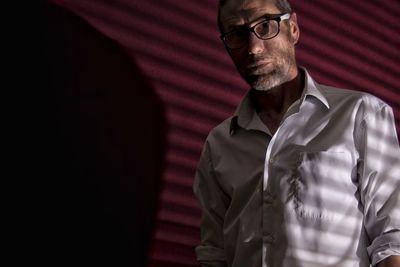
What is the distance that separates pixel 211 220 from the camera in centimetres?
142

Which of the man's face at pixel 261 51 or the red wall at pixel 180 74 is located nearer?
the man's face at pixel 261 51

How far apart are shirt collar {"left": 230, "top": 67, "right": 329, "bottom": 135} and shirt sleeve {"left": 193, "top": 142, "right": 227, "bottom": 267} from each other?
0.41 ft

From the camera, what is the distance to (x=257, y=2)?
1.34 m

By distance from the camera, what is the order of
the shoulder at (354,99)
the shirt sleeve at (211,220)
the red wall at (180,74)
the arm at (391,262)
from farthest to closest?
the red wall at (180,74), the shirt sleeve at (211,220), the shoulder at (354,99), the arm at (391,262)

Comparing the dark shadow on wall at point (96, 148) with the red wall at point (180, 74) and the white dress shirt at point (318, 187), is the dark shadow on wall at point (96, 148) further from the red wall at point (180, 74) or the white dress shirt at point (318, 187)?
the white dress shirt at point (318, 187)

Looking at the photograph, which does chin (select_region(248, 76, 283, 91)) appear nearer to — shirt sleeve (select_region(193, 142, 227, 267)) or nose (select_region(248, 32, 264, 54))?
nose (select_region(248, 32, 264, 54))

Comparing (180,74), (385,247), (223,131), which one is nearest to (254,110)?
(223,131)

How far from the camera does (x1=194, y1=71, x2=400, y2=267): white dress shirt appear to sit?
3.81ft

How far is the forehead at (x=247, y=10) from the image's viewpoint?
1327 mm

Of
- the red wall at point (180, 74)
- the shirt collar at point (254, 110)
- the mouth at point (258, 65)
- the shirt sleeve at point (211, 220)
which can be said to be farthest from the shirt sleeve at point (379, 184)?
the red wall at point (180, 74)

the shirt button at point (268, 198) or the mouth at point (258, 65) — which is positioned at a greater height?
the mouth at point (258, 65)

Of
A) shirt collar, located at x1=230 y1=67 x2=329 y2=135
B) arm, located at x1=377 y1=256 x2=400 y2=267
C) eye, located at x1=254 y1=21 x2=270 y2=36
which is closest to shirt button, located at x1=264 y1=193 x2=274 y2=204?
shirt collar, located at x1=230 y1=67 x2=329 y2=135

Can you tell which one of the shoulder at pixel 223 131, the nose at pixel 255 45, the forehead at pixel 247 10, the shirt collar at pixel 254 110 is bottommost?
the shoulder at pixel 223 131

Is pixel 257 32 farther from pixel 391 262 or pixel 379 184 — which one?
pixel 391 262
